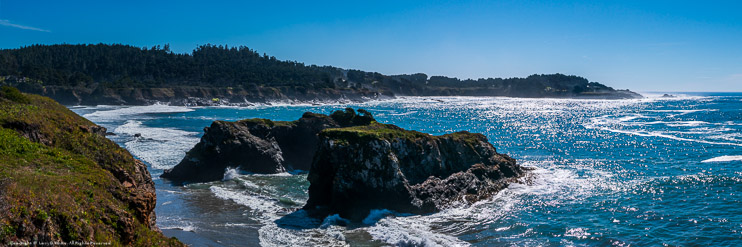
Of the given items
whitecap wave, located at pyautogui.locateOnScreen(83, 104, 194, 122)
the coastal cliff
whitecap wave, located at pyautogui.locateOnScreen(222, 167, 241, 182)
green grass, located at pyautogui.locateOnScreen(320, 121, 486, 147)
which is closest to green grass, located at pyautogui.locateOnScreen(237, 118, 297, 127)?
whitecap wave, located at pyautogui.locateOnScreen(222, 167, 241, 182)

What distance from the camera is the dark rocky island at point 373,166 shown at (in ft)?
80.7

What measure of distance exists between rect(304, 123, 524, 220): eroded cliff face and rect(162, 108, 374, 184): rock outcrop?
36.3 feet

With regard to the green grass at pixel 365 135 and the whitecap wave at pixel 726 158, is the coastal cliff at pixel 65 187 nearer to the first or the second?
the green grass at pixel 365 135

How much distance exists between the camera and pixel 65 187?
429 inches

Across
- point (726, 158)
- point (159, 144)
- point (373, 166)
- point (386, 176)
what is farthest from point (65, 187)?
point (726, 158)

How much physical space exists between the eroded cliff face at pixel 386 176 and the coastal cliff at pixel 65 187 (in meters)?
10.3

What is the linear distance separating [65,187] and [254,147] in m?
25.1

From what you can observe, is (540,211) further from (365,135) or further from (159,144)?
(159,144)

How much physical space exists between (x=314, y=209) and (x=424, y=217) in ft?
20.3

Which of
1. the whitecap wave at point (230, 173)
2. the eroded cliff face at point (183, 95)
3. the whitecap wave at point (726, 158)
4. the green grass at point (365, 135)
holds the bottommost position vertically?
the whitecap wave at point (230, 173)

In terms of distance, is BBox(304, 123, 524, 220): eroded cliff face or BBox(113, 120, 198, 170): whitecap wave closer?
BBox(304, 123, 524, 220): eroded cliff face

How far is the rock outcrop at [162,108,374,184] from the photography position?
33.9 meters

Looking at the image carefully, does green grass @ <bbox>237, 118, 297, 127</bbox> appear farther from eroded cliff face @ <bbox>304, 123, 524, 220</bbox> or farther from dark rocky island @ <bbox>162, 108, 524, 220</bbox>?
eroded cliff face @ <bbox>304, 123, 524, 220</bbox>

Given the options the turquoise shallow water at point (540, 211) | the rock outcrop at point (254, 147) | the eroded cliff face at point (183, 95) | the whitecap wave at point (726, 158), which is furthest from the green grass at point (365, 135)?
the eroded cliff face at point (183, 95)
